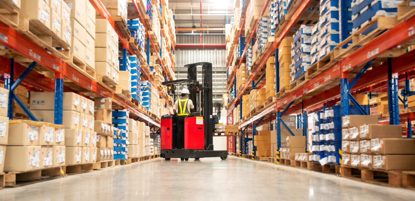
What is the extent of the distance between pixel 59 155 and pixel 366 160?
3.45 metres

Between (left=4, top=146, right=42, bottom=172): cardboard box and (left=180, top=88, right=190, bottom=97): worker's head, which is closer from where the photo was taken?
(left=4, top=146, right=42, bottom=172): cardboard box

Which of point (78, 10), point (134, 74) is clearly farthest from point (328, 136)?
point (134, 74)

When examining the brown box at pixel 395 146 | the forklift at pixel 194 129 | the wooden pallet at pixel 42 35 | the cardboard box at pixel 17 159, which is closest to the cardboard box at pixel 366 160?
the brown box at pixel 395 146

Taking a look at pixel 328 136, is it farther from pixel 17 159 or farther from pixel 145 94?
pixel 145 94

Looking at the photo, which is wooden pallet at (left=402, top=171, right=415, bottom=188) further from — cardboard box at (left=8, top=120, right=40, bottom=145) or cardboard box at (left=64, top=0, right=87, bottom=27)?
cardboard box at (left=64, top=0, right=87, bottom=27)

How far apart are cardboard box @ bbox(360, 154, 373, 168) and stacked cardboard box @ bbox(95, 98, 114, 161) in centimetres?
428

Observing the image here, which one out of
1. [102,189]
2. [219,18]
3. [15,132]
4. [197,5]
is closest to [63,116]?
[15,132]

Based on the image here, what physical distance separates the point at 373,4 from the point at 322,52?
4.98 feet

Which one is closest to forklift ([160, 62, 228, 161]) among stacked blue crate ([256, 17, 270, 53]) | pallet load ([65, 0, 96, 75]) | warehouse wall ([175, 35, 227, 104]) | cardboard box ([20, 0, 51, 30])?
stacked blue crate ([256, 17, 270, 53])

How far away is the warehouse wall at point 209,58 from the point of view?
25.2 m

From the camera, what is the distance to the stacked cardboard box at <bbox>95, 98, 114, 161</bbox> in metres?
7.37

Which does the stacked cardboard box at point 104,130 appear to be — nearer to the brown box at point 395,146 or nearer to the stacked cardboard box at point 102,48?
the stacked cardboard box at point 102,48

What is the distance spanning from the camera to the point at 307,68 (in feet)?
21.7

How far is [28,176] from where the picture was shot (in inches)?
185
